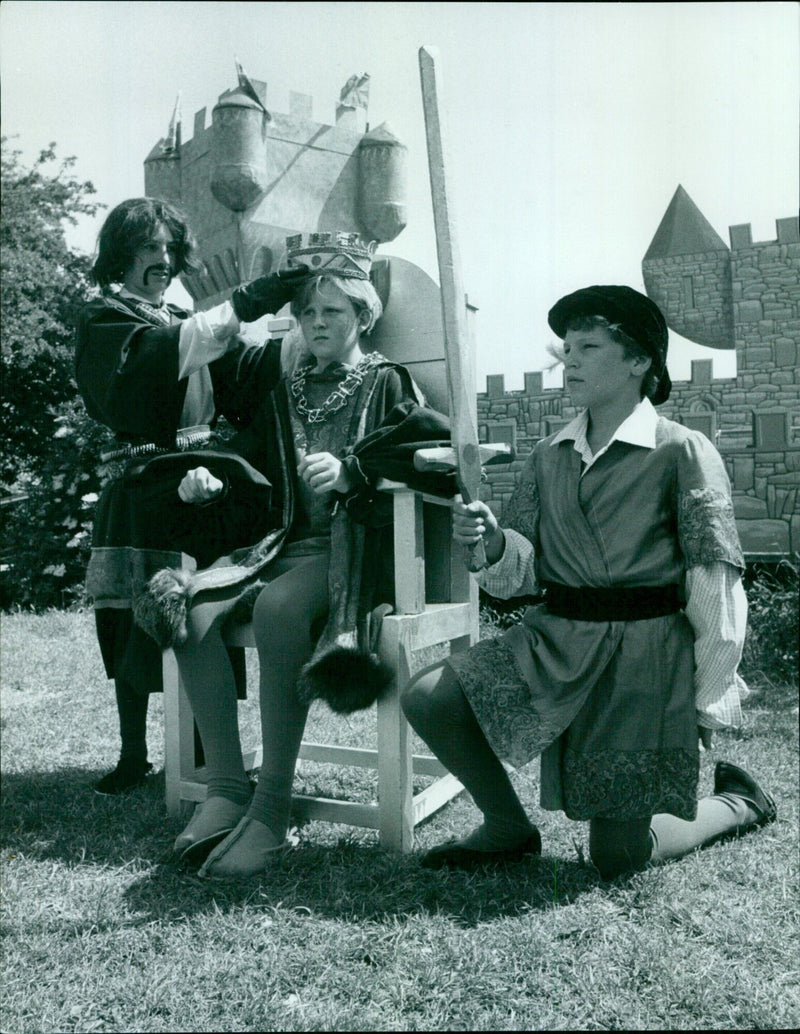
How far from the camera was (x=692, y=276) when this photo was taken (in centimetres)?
500

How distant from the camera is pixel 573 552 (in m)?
2.26

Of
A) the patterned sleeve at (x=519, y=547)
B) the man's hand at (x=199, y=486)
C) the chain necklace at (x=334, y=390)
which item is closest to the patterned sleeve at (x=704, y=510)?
the patterned sleeve at (x=519, y=547)

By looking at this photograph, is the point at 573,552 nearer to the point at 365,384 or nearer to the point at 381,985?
the point at 365,384

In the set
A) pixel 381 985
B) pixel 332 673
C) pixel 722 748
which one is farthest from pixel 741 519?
pixel 381 985

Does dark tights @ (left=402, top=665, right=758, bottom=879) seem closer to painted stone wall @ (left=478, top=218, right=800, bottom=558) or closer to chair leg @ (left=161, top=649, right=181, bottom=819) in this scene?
chair leg @ (left=161, top=649, right=181, bottom=819)

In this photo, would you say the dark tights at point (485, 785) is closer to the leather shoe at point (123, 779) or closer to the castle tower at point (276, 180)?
the leather shoe at point (123, 779)

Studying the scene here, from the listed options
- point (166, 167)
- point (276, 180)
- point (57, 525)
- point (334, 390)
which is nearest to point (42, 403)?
point (57, 525)

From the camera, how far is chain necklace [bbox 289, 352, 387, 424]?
8.86 feet

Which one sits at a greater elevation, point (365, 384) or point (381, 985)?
point (365, 384)

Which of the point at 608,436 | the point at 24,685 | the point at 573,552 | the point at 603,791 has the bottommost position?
the point at 24,685

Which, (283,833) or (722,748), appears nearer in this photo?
(283,833)

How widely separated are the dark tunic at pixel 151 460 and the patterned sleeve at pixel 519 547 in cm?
76

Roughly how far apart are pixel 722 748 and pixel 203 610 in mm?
2108

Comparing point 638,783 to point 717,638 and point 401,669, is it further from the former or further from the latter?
point 401,669
